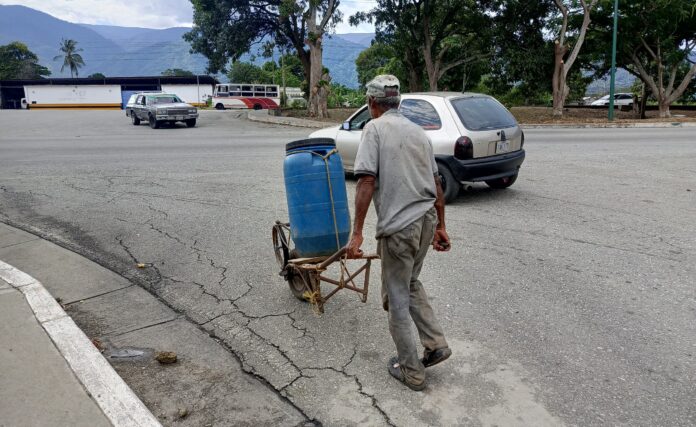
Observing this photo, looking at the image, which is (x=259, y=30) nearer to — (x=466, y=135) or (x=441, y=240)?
(x=466, y=135)

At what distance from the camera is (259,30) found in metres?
29.8

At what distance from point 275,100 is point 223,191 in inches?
1807

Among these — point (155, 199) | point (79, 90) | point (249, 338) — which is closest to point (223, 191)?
point (155, 199)

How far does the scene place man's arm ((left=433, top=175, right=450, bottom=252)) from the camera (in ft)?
10.8

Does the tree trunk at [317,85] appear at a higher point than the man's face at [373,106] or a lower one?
higher

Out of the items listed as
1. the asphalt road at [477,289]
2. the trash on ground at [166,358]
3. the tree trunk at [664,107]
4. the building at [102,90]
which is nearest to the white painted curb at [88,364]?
the trash on ground at [166,358]

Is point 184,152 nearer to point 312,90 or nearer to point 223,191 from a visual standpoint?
point 223,191

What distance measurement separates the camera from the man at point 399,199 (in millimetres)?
3082

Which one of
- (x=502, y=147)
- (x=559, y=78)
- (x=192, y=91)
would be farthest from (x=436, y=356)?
(x=192, y=91)

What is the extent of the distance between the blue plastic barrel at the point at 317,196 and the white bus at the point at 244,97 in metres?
49.2

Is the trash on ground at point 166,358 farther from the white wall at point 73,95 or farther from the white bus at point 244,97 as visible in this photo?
A: the white wall at point 73,95

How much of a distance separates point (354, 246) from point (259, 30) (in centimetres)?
2883

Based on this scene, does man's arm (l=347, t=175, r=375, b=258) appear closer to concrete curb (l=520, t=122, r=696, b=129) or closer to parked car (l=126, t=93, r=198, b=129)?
concrete curb (l=520, t=122, r=696, b=129)

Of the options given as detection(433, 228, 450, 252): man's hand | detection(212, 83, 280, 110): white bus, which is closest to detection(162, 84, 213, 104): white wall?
detection(212, 83, 280, 110): white bus
